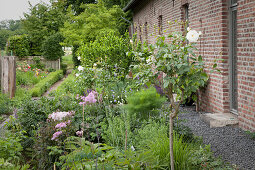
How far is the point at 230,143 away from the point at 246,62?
1.55 m

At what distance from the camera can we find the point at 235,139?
18.3 ft

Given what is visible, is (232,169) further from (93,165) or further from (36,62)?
(36,62)

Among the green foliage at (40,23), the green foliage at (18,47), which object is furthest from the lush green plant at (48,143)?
the green foliage at (40,23)

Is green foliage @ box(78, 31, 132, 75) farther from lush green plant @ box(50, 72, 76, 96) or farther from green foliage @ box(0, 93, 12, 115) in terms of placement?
green foliage @ box(0, 93, 12, 115)

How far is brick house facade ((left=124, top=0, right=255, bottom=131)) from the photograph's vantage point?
5873 mm

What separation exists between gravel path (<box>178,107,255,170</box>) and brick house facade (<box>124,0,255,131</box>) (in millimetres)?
356

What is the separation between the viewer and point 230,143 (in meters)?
5.36

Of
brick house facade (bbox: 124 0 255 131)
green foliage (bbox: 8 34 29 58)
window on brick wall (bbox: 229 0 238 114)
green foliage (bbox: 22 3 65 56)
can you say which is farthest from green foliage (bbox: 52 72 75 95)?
green foliage (bbox: 22 3 65 56)

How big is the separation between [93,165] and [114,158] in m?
0.42

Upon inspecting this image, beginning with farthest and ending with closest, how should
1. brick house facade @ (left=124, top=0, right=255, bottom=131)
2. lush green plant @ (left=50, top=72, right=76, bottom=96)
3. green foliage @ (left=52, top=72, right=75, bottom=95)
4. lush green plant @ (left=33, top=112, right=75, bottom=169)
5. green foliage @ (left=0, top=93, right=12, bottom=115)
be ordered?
green foliage @ (left=52, top=72, right=75, bottom=95), lush green plant @ (left=50, top=72, right=76, bottom=96), green foliage @ (left=0, top=93, right=12, bottom=115), brick house facade @ (left=124, top=0, right=255, bottom=131), lush green plant @ (left=33, top=112, right=75, bottom=169)

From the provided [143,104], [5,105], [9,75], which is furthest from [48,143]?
[9,75]

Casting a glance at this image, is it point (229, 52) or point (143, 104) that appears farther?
point (229, 52)

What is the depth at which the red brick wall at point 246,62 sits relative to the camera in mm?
5762

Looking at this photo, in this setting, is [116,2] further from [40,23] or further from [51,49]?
[51,49]
